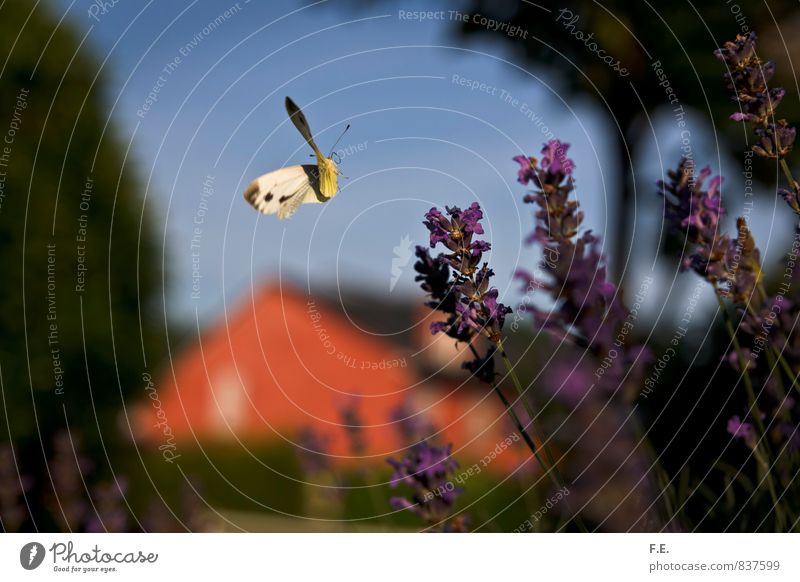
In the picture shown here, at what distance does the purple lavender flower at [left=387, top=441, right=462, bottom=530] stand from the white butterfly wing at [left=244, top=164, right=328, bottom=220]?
1106 mm

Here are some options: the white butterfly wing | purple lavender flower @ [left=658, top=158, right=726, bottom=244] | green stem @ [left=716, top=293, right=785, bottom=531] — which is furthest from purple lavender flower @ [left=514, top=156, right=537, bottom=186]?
the white butterfly wing

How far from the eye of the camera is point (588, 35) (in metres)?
6.11

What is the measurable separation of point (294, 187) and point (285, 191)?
2.1 inches

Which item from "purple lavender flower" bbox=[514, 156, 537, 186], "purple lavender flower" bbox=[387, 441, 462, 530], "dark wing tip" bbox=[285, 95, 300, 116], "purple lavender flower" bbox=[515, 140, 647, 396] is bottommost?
"purple lavender flower" bbox=[387, 441, 462, 530]

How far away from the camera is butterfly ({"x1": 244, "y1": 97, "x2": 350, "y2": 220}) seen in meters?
2.67

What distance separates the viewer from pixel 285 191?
9.30 feet

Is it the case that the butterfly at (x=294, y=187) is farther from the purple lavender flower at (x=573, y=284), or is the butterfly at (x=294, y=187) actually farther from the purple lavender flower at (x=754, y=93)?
the purple lavender flower at (x=754, y=93)

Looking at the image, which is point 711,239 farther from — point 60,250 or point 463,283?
point 60,250

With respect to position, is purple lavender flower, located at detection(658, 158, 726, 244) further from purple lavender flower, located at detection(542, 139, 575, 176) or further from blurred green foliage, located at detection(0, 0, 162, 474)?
blurred green foliage, located at detection(0, 0, 162, 474)

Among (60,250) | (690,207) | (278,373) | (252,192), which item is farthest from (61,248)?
(278,373)

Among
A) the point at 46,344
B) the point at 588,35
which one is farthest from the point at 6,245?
the point at 588,35

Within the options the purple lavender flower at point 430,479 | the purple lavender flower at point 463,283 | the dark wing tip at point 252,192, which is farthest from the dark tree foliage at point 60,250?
the purple lavender flower at point 463,283

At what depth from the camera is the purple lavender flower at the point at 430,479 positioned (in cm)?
204
